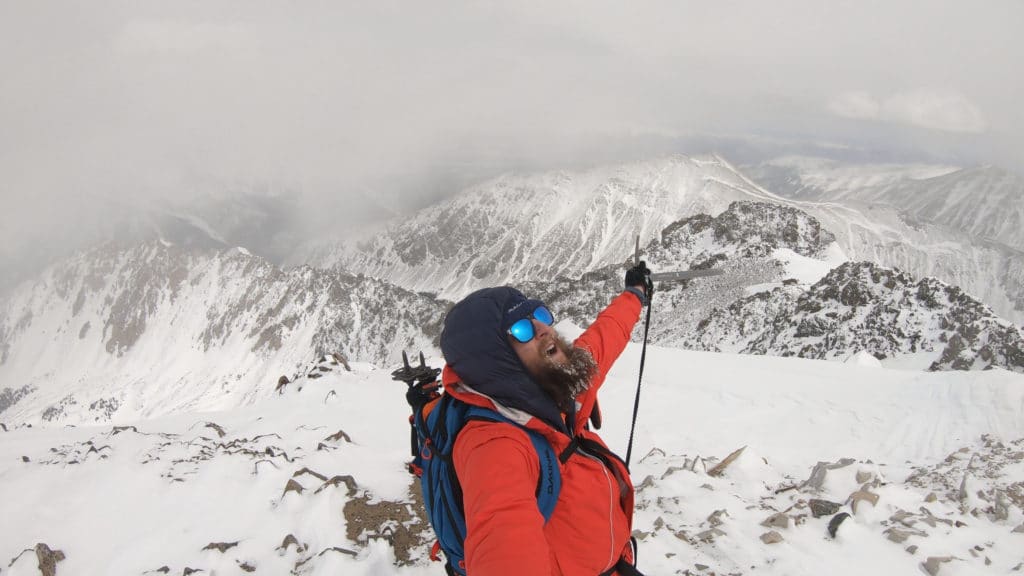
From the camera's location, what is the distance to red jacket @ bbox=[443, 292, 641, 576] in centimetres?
236

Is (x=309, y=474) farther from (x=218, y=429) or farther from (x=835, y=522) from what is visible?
(x=835, y=522)

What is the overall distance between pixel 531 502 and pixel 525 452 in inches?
11.3

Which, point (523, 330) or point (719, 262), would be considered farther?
point (719, 262)

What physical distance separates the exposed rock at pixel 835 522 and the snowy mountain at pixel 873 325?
46935 mm

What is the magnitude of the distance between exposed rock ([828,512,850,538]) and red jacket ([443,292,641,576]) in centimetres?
502

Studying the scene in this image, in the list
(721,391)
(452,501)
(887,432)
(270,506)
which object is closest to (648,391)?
(721,391)

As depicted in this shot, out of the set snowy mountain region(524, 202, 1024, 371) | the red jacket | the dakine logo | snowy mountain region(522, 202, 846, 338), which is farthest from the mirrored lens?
snowy mountain region(522, 202, 846, 338)

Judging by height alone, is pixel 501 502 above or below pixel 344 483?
above

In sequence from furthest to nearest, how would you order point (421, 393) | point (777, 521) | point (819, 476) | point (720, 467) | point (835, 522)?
point (720, 467) → point (819, 476) → point (777, 521) → point (835, 522) → point (421, 393)

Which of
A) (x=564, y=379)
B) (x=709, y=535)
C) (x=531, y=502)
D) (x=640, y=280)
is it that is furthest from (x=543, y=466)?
(x=709, y=535)

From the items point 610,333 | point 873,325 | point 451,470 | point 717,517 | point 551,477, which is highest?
point 610,333

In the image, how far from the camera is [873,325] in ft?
176

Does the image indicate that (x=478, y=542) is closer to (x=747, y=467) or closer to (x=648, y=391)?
(x=747, y=467)

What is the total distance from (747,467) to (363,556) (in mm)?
6848
